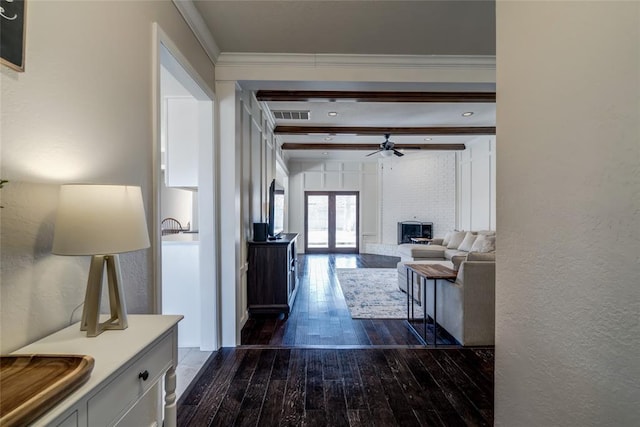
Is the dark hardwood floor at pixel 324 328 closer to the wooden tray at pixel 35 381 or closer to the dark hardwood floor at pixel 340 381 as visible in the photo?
the dark hardwood floor at pixel 340 381

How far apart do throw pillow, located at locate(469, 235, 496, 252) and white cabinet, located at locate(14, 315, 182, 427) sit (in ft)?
17.8

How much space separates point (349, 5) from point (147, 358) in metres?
2.60

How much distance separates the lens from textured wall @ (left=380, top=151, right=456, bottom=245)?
329 inches

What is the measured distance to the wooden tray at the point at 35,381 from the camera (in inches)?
24.7

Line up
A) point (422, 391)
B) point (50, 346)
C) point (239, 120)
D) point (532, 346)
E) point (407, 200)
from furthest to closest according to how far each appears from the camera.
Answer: point (407, 200)
point (239, 120)
point (422, 391)
point (532, 346)
point (50, 346)

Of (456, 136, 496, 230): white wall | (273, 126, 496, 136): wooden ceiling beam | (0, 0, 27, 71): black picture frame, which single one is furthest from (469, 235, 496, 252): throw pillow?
(0, 0, 27, 71): black picture frame

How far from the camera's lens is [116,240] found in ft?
3.45

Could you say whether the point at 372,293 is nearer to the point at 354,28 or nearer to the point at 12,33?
the point at 354,28

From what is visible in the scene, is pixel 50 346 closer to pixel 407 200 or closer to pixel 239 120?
pixel 239 120

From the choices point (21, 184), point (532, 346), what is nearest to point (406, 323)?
point (532, 346)

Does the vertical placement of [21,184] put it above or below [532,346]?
above

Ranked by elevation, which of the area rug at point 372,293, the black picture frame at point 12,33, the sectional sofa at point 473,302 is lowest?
the area rug at point 372,293

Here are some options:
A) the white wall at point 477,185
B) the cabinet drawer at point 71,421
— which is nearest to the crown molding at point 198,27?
the cabinet drawer at point 71,421

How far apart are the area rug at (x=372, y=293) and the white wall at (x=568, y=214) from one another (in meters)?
2.57
